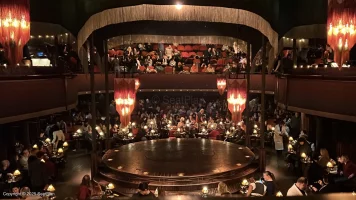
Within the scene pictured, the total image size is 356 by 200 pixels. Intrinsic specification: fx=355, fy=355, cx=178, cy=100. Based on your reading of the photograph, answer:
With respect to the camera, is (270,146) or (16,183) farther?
(270,146)

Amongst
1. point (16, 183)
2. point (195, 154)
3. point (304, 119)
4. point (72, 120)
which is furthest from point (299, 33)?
point (72, 120)

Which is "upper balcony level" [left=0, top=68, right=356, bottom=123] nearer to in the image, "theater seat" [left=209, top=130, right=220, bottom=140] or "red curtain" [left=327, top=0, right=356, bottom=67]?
"red curtain" [left=327, top=0, right=356, bottom=67]

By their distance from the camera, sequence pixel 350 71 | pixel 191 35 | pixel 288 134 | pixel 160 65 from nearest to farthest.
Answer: pixel 350 71, pixel 288 134, pixel 191 35, pixel 160 65

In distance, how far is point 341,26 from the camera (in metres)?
4.93

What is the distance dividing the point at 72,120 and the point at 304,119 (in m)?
11.2

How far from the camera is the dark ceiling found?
664 cm

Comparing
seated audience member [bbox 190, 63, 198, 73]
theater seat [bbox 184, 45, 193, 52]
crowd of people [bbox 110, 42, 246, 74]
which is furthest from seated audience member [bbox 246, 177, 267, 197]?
theater seat [bbox 184, 45, 193, 52]

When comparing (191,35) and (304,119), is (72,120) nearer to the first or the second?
(191,35)

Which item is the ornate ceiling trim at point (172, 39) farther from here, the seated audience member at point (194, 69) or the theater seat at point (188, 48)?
the theater seat at point (188, 48)

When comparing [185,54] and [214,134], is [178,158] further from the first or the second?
[185,54]

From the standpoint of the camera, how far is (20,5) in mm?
4516

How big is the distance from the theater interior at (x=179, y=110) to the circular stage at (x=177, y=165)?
0.12ft

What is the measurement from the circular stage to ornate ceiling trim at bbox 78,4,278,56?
417 centimetres

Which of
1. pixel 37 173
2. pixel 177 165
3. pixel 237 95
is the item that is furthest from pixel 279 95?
pixel 37 173
